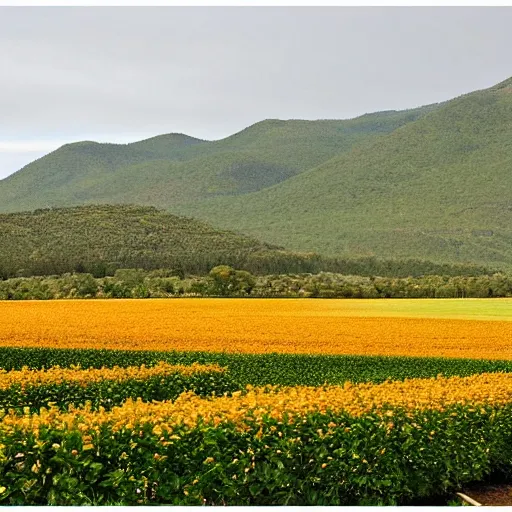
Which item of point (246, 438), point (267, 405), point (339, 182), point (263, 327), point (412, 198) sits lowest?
point (263, 327)

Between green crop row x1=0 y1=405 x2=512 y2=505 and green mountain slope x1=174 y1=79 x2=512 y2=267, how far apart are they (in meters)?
78.9

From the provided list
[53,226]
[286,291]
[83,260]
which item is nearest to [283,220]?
[53,226]

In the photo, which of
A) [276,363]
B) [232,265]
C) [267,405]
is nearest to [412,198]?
[232,265]

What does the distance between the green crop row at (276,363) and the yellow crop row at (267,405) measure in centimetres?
630

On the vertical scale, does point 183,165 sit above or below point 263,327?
above

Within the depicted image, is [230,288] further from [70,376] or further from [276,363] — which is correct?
[70,376]

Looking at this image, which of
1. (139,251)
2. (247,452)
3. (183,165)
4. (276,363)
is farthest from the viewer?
(183,165)

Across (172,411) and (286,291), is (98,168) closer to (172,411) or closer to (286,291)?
(286,291)

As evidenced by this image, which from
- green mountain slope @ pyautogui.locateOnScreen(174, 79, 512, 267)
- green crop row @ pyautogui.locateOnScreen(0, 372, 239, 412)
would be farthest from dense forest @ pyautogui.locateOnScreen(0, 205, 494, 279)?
green crop row @ pyautogui.locateOnScreen(0, 372, 239, 412)

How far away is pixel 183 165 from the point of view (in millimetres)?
148250

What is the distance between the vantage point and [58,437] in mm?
6254

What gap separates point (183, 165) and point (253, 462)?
469ft

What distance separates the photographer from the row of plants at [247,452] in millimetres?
6094

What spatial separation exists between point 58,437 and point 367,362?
42.7ft
